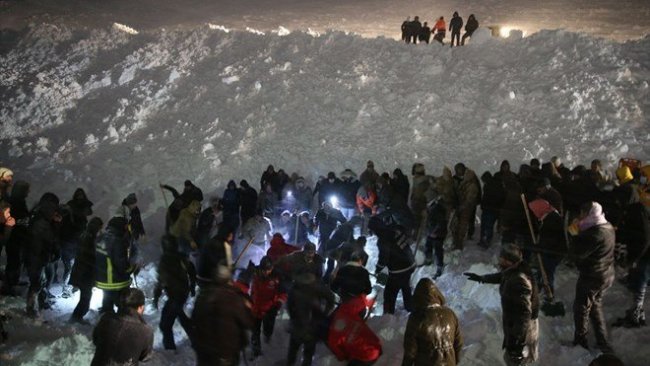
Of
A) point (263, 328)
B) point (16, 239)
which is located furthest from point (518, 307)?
point (16, 239)

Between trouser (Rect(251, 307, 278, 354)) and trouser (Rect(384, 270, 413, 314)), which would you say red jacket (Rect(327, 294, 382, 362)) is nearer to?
trouser (Rect(251, 307, 278, 354))

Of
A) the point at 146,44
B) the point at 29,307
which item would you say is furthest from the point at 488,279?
the point at 146,44

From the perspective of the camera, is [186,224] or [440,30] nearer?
[186,224]

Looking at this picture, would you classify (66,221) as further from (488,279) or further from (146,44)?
(146,44)

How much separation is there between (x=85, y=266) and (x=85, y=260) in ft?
0.34

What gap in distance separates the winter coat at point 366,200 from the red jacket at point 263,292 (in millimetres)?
4543

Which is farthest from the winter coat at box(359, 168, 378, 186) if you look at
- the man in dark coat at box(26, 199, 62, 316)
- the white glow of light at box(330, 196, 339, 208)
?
the man in dark coat at box(26, 199, 62, 316)

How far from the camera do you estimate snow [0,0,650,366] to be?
50.5ft

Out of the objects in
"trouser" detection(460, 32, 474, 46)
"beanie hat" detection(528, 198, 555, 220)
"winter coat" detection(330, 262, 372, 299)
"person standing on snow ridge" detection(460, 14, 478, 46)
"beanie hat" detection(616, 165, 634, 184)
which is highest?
"person standing on snow ridge" detection(460, 14, 478, 46)

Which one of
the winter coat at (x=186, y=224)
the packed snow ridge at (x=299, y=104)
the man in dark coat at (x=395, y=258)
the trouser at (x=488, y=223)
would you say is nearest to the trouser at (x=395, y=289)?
the man in dark coat at (x=395, y=258)

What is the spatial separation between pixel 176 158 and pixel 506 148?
10.5 m

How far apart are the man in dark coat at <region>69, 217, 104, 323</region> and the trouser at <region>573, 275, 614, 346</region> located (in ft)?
23.6

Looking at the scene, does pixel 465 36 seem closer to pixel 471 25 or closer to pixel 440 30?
pixel 471 25

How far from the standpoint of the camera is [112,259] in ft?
25.4
